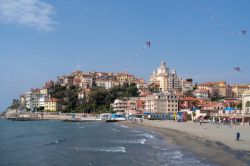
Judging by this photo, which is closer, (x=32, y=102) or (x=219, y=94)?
(x=219, y=94)

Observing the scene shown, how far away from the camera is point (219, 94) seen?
173 m

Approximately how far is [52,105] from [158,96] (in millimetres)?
58927

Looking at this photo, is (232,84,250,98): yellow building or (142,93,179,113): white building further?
(232,84,250,98): yellow building

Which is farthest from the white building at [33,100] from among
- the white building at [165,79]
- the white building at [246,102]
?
the white building at [246,102]

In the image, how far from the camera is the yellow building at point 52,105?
160625 mm

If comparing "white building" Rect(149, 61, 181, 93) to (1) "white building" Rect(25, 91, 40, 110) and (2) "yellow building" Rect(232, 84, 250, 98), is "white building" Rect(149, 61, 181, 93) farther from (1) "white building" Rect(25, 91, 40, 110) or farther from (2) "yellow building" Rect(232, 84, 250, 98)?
(1) "white building" Rect(25, 91, 40, 110)

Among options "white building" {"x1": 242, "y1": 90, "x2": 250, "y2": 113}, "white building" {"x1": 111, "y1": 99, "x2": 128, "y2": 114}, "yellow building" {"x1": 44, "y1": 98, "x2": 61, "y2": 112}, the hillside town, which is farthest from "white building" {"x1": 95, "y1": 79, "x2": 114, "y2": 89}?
"white building" {"x1": 242, "y1": 90, "x2": 250, "y2": 113}

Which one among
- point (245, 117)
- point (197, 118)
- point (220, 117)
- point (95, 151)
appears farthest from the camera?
point (197, 118)

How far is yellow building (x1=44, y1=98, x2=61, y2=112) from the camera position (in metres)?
161

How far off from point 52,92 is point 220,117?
102 metres

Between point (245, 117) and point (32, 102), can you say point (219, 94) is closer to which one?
point (32, 102)

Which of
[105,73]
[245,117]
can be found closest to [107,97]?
[105,73]

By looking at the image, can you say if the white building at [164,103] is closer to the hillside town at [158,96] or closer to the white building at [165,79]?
the hillside town at [158,96]

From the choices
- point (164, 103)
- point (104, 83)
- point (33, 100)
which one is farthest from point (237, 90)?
point (33, 100)
